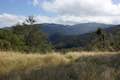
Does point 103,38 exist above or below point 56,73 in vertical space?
below

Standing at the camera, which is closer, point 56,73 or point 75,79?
point 75,79

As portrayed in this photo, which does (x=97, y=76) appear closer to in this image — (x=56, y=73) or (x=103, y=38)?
(x=56, y=73)

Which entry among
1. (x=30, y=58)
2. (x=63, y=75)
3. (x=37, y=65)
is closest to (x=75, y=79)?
(x=63, y=75)

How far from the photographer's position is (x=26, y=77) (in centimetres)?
774

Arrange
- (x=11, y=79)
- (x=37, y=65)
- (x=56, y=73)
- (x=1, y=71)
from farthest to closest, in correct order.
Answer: (x=37, y=65)
(x=1, y=71)
(x=56, y=73)
(x=11, y=79)

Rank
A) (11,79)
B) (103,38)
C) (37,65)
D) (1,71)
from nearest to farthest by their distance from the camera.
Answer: (11,79)
(1,71)
(37,65)
(103,38)

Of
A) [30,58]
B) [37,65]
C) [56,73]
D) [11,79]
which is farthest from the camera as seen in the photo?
[30,58]

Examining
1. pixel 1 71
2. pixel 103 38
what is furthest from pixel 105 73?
pixel 103 38

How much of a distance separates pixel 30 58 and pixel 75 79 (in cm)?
373

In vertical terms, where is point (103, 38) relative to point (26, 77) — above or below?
below

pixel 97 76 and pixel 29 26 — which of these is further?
pixel 29 26

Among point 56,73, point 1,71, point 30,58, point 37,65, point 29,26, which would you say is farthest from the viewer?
point 29,26

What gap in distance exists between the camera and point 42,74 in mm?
7895

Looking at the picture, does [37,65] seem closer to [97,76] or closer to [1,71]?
[1,71]
